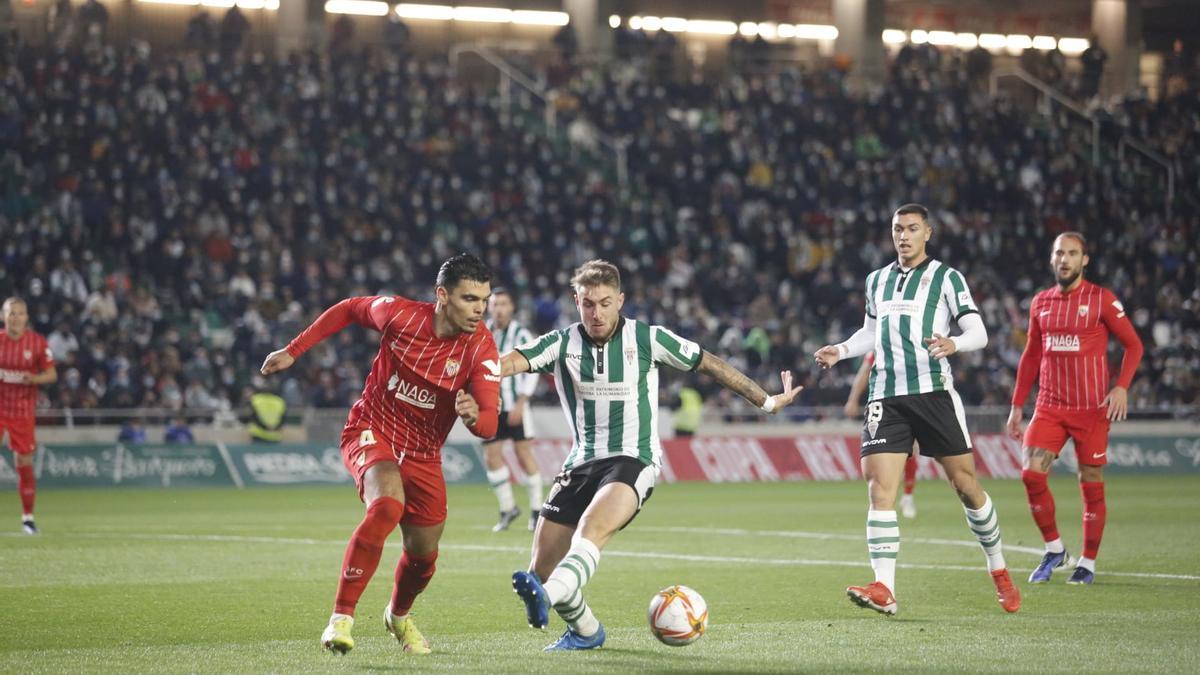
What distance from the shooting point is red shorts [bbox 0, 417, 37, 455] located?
17.6 metres

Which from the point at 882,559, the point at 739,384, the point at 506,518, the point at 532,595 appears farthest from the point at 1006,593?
the point at 506,518

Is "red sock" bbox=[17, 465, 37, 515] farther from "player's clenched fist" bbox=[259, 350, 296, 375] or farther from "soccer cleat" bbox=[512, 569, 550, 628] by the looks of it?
"soccer cleat" bbox=[512, 569, 550, 628]

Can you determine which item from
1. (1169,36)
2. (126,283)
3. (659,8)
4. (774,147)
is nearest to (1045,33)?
(1169,36)

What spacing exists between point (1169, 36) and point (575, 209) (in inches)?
983

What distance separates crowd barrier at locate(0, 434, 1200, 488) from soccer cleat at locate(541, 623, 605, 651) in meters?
18.1

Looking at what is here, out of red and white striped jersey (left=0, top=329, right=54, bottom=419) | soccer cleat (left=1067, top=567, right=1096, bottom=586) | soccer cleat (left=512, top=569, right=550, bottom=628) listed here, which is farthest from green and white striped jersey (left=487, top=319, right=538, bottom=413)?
soccer cleat (left=512, top=569, right=550, bottom=628)

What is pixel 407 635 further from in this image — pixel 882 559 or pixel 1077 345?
pixel 1077 345

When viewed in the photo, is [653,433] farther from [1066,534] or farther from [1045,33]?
[1045,33]

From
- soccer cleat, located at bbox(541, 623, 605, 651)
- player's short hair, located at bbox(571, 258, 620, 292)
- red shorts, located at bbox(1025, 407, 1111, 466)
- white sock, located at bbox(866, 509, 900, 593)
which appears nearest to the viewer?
soccer cleat, located at bbox(541, 623, 605, 651)

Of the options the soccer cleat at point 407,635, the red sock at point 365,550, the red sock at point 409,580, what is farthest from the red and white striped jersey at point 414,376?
the soccer cleat at point 407,635

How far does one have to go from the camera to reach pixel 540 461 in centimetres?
2745

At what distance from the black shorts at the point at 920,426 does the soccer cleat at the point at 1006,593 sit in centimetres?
82

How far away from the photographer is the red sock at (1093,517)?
1189cm

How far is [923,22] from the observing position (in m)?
50.1
